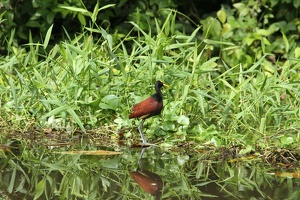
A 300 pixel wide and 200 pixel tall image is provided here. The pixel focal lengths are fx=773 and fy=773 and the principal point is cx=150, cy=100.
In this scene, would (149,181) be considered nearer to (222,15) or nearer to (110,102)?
(110,102)

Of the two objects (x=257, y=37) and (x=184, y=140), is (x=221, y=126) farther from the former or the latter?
(x=257, y=37)

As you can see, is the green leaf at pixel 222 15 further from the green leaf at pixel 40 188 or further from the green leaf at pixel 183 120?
the green leaf at pixel 40 188

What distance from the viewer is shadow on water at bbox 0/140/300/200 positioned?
529 centimetres

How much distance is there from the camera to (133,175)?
19.1ft

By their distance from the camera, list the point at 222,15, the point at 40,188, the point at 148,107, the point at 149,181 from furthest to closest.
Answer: the point at 222,15 → the point at 148,107 → the point at 149,181 → the point at 40,188

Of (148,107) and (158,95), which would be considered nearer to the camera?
(148,107)

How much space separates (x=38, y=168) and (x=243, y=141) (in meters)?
1.73

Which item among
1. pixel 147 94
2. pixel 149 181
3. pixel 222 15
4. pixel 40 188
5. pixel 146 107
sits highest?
pixel 40 188

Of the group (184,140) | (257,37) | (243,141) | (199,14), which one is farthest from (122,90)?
(199,14)

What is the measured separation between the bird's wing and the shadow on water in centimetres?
32

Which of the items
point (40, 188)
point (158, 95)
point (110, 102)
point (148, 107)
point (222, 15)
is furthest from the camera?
point (222, 15)

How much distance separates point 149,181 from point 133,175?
0.22 metres

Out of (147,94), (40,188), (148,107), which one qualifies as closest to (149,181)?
(40,188)

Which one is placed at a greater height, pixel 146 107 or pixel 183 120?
pixel 146 107
